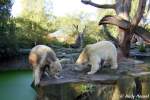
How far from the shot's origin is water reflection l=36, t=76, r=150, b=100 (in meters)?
4.21

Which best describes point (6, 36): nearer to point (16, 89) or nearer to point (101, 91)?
point (16, 89)

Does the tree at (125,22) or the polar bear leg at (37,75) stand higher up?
the tree at (125,22)

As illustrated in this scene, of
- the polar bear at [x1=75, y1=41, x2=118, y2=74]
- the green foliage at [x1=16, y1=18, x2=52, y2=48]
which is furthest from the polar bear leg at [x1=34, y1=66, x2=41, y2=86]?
the green foliage at [x1=16, y1=18, x2=52, y2=48]

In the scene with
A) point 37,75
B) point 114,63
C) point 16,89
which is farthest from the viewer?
point 16,89

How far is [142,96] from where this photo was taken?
4227 mm

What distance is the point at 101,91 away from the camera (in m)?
4.43

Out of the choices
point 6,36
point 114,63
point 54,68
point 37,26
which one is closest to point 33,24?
point 37,26

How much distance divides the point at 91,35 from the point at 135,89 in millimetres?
16924

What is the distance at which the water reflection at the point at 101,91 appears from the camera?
166 inches

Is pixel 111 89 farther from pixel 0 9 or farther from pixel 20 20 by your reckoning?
pixel 20 20

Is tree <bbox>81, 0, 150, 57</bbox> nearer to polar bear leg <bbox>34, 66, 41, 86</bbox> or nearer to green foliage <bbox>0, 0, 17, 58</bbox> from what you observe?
polar bear leg <bbox>34, 66, 41, 86</bbox>

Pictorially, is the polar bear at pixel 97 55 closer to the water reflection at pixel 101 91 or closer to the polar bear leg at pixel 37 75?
the water reflection at pixel 101 91

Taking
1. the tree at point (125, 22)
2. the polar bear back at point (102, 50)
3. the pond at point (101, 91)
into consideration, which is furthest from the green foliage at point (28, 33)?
the pond at point (101, 91)

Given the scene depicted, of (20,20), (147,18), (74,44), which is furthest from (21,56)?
(147,18)
